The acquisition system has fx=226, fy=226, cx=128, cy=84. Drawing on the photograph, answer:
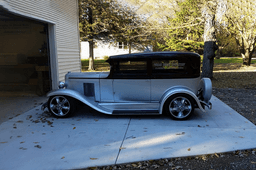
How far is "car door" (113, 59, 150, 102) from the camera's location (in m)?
5.67

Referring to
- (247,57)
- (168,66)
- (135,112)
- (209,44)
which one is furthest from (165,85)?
(247,57)

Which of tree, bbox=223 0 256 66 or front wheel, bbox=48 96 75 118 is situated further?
tree, bbox=223 0 256 66

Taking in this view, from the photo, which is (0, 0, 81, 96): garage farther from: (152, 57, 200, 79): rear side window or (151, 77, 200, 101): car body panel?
(151, 77, 200, 101): car body panel

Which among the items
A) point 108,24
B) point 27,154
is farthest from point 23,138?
point 108,24

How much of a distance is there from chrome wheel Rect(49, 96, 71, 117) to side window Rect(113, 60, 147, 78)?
1.47 meters

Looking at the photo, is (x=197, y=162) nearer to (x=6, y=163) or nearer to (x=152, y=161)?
(x=152, y=161)

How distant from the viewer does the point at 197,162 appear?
3623mm

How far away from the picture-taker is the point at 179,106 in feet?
18.2

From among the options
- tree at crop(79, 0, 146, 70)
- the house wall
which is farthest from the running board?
tree at crop(79, 0, 146, 70)

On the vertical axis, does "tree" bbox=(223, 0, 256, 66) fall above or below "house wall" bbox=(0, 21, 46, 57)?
above

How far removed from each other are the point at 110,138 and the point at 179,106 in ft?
6.55

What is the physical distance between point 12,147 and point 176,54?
4.12 metres

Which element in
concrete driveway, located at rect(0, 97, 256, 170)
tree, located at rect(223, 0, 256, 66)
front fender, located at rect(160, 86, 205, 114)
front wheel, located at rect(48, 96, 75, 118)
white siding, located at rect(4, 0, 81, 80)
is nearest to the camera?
concrete driveway, located at rect(0, 97, 256, 170)

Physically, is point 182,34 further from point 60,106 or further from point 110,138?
point 110,138
